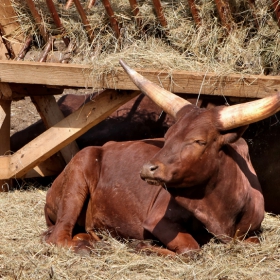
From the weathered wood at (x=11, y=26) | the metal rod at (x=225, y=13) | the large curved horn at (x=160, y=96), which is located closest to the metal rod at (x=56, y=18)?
the weathered wood at (x=11, y=26)

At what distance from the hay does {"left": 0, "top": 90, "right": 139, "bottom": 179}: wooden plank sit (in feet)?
4.72

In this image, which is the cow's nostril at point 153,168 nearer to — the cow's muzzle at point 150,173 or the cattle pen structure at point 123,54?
the cow's muzzle at point 150,173

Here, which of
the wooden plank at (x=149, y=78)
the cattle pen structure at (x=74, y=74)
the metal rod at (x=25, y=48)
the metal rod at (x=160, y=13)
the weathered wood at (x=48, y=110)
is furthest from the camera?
the weathered wood at (x=48, y=110)

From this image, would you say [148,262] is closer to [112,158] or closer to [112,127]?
[112,158]

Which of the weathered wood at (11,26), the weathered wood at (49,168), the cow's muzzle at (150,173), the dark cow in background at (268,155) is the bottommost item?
the weathered wood at (49,168)

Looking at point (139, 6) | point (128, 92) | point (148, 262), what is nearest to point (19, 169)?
point (128, 92)

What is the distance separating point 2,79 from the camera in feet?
25.5

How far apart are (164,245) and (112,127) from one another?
286 centimetres

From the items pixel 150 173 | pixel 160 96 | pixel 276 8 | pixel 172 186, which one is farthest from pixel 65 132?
pixel 276 8

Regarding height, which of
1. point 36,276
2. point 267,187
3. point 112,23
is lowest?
point 267,187

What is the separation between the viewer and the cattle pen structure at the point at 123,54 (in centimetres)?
696

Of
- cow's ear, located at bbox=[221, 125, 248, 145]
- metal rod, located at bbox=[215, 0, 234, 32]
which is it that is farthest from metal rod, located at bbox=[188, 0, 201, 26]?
cow's ear, located at bbox=[221, 125, 248, 145]

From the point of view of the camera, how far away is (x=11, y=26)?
802cm

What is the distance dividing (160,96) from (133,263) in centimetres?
148
